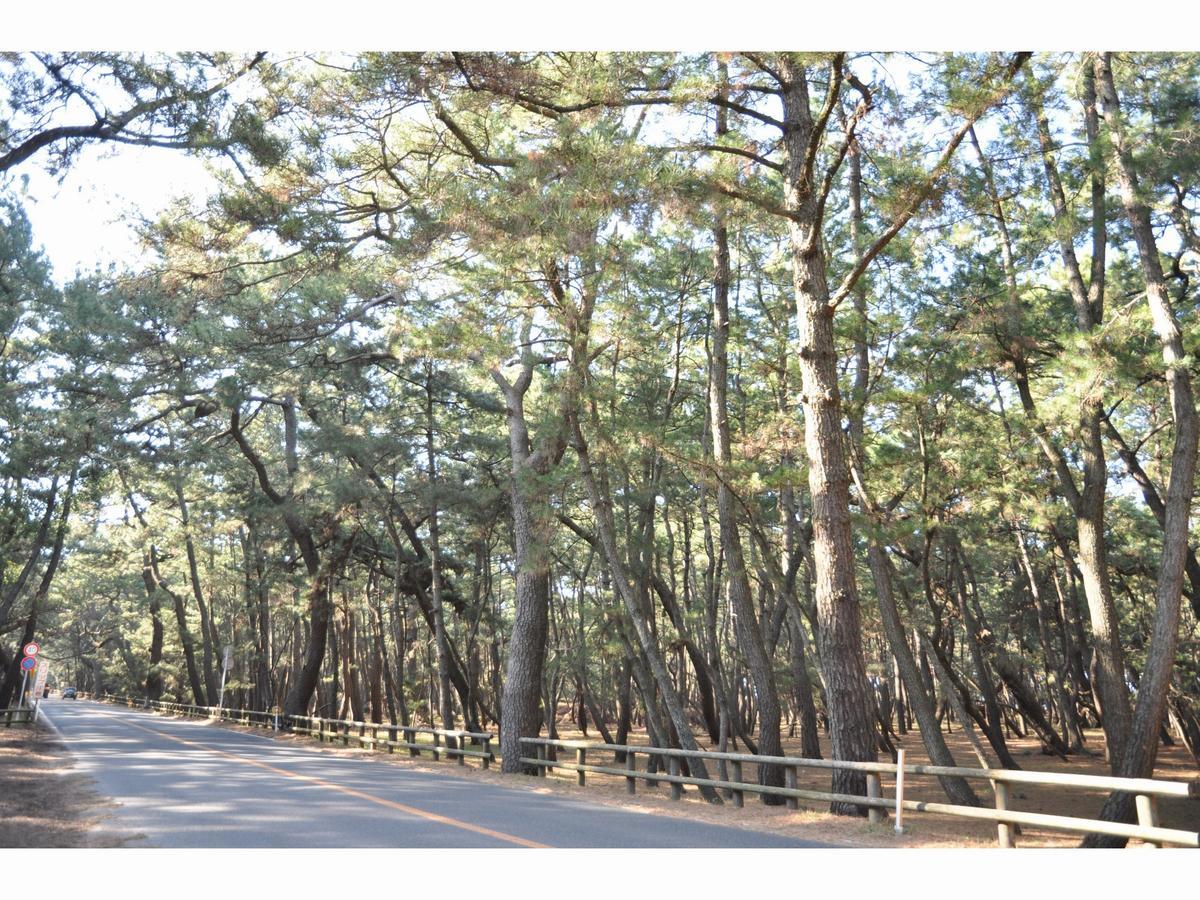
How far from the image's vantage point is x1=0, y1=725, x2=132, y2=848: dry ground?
22.4ft

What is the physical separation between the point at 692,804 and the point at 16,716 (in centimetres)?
2652

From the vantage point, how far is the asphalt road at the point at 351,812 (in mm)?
6684

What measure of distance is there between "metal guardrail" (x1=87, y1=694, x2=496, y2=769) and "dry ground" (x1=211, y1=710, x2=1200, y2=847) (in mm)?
321

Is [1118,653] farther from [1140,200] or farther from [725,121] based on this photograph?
[725,121]

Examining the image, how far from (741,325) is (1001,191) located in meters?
5.20

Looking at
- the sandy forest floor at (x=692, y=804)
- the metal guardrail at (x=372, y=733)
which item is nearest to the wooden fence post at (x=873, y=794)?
the sandy forest floor at (x=692, y=804)

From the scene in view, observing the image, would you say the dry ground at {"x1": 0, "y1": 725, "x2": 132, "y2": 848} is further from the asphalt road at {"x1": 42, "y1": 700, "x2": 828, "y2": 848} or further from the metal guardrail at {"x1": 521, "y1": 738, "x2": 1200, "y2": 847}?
the metal guardrail at {"x1": 521, "y1": 738, "x2": 1200, "y2": 847}

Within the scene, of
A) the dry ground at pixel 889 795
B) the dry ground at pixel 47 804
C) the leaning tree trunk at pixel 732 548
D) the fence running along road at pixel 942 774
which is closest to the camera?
the fence running along road at pixel 942 774

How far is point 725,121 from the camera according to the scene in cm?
1234

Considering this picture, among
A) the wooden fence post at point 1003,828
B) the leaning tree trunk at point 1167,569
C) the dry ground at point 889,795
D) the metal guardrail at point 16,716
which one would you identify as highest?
the leaning tree trunk at point 1167,569

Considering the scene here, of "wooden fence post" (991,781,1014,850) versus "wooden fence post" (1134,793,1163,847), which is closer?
"wooden fence post" (1134,793,1163,847)

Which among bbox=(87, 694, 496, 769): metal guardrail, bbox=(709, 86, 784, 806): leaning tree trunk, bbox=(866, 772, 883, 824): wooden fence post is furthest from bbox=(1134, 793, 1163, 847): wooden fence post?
bbox=(87, 694, 496, 769): metal guardrail

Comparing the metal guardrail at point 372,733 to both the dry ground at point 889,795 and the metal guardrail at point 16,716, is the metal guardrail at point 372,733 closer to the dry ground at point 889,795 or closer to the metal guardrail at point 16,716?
the dry ground at point 889,795

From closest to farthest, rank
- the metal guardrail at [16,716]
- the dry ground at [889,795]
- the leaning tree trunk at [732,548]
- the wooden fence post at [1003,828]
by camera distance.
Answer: the wooden fence post at [1003,828]
the dry ground at [889,795]
the leaning tree trunk at [732,548]
the metal guardrail at [16,716]
